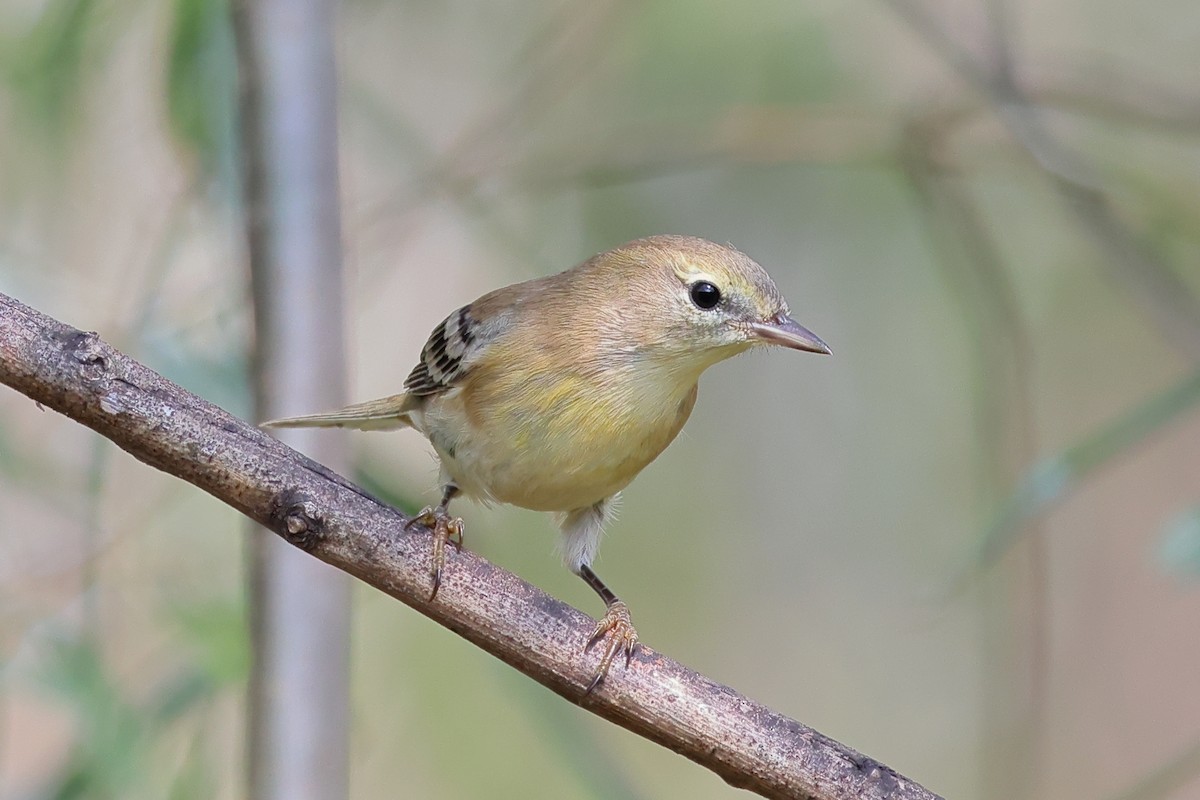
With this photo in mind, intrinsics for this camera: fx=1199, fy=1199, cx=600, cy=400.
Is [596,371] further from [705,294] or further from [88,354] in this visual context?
[88,354]

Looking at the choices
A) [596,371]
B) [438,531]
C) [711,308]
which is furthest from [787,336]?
[438,531]

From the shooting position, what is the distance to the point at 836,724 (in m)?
5.93

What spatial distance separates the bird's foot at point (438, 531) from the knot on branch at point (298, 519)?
0.17 metres

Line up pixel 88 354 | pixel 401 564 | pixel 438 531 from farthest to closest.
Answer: pixel 438 531, pixel 401 564, pixel 88 354

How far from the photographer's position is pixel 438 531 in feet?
6.85

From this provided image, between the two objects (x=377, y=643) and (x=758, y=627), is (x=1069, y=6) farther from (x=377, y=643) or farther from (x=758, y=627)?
(x=377, y=643)

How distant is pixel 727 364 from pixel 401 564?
4023 mm

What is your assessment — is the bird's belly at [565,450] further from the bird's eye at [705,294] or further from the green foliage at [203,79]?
the green foliage at [203,79]

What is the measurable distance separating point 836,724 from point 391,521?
14.6ft

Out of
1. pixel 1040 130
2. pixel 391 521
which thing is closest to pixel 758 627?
pixel 1040 130

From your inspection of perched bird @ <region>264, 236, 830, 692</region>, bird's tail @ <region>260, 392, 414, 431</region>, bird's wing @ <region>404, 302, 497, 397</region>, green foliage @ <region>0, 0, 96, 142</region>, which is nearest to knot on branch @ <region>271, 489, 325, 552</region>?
perched bird @ <region>264, 236, 830, 692</region>

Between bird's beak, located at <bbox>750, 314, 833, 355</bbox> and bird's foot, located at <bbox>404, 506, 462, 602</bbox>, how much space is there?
31.3 inches

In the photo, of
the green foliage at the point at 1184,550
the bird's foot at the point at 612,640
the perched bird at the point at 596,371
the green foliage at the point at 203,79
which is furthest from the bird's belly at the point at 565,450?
the green foliage at the point at 1184,550

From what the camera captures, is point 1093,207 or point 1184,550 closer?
point 1184,550
